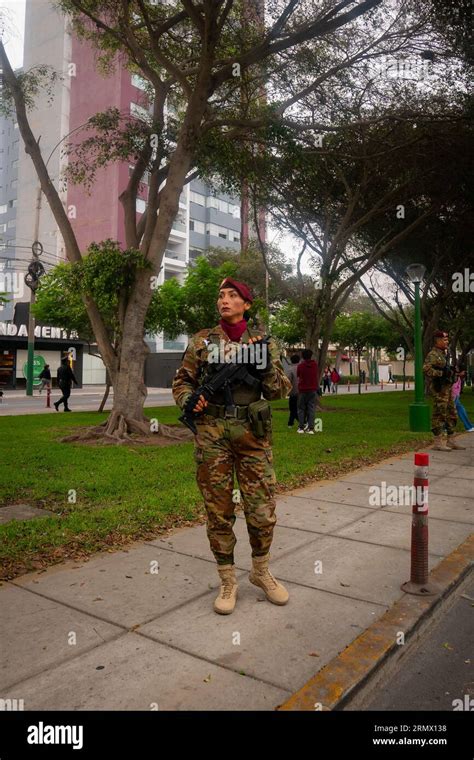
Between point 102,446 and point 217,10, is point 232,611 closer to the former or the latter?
point 102,446

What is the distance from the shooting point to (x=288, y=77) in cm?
1286

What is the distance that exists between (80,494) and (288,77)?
10.9m

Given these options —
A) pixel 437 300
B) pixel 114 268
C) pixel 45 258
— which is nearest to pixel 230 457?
pixel 114 268

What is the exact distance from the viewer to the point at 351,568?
14.2ft

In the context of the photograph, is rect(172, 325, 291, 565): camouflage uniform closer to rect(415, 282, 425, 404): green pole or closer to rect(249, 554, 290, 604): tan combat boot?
rect(249, 554, 290, 604): tan combat boot

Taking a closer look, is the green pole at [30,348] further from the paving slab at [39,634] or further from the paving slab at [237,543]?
the paving slab at [39,634]

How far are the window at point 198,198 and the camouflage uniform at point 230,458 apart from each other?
4983cm

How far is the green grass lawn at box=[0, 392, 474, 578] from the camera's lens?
4.79 metres

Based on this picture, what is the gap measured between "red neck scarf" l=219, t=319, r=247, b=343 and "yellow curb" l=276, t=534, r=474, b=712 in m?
1.95

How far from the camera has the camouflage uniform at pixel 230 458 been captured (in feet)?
11.5

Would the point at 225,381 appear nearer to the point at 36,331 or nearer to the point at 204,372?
the point at 204,372

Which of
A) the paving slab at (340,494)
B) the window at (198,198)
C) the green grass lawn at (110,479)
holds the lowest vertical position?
the paving slab at (340,494)

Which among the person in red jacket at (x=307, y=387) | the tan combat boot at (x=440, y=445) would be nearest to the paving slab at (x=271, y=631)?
the tan combat boot at (x=440, y=445)

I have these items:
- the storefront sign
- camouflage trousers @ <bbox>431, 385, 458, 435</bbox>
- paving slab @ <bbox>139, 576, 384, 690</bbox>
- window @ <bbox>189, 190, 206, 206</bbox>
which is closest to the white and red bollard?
paving slab @ <bbox>139, 576, 384, 690</bbox>
